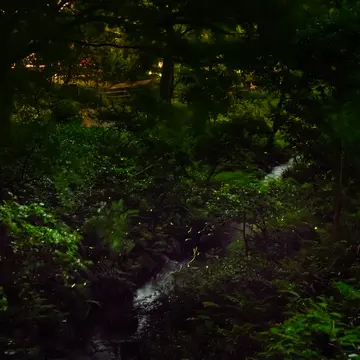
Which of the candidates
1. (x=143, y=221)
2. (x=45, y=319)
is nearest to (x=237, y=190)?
(x=143, y=221)

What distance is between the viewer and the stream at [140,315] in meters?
6.13

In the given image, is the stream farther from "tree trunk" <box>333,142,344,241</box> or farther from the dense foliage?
"tree trunk" <box>333,142,344,241</box>

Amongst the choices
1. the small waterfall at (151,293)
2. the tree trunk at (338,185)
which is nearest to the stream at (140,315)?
the small waterfall at (151,293)

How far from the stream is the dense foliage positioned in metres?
0.05

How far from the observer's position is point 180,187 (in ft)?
33.1

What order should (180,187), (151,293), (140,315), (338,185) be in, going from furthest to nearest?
(180,187) < (151,293) < (140,315) < (338,185)

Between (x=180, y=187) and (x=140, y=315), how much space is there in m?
3.67

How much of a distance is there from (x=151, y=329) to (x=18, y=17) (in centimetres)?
542

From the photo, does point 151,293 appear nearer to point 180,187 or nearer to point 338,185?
point 180,187

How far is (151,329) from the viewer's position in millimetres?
6676

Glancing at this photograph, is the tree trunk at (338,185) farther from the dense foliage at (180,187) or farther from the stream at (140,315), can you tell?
the stream at (140,315)

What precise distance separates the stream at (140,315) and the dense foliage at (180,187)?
49mm

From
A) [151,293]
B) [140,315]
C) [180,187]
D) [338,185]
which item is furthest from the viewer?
[180,187]

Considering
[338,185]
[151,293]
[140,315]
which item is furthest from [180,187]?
[338,185]
